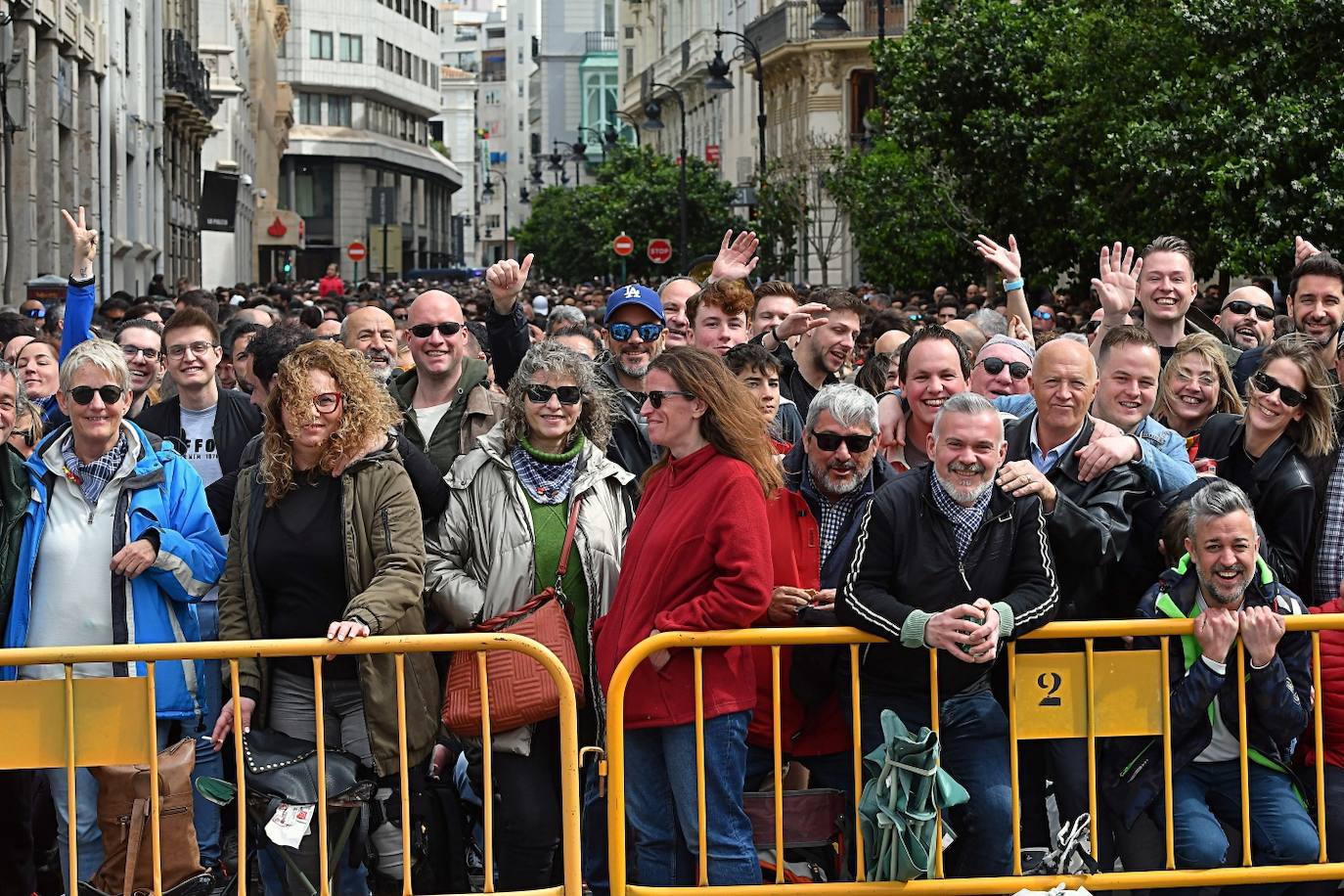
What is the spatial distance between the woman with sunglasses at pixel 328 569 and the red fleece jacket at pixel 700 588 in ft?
2.34

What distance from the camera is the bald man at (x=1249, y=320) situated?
10.3 m

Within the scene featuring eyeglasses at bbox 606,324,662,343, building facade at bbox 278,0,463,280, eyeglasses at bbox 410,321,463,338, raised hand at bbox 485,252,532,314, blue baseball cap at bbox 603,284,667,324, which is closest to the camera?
eyeglasses at bbox 410,321,463,338

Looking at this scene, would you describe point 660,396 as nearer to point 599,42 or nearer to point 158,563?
point 158,563

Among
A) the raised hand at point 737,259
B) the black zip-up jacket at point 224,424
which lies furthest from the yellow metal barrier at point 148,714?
the raised hand at point 737,259

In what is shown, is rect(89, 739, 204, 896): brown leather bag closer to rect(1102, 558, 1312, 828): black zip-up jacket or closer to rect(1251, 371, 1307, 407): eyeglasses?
rect(1102, 558, 1312, 828): black zip-up jacket

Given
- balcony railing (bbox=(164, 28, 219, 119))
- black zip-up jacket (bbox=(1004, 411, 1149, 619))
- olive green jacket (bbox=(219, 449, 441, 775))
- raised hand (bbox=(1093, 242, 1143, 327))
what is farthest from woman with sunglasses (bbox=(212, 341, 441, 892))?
balcony railing (bbox=(164, 28, 219, 119))

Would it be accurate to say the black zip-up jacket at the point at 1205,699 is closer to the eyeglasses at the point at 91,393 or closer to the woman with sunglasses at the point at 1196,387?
the woman with sunglasses at the point at 1196,387

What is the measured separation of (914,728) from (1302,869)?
125 centimetres

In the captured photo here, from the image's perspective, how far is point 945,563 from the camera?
5.79 m

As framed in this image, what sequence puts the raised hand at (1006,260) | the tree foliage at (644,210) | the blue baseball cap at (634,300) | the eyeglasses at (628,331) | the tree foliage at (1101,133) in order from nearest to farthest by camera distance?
the eyeglasses at (628,331) → the blue baseball cap at (634,300) → the raised hand at (1006,260) → the tree foliage at (1101,133) → the tree foliage at (644,210)

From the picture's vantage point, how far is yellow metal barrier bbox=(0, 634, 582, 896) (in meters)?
5.68

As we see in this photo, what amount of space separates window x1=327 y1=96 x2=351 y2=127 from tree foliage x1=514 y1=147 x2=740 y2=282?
104 ft

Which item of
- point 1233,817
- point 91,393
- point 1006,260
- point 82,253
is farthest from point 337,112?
point 1233,817

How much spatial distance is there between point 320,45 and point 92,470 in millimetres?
95168
